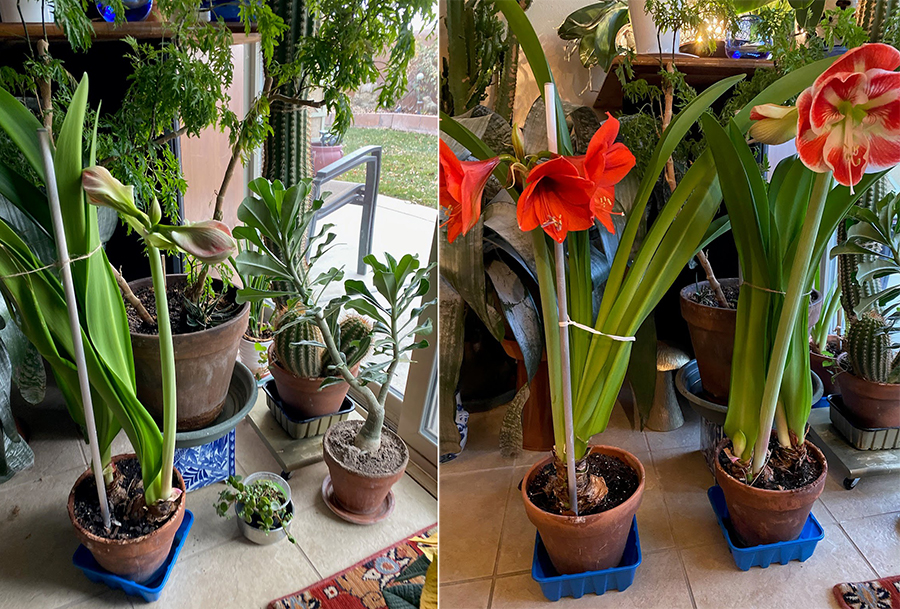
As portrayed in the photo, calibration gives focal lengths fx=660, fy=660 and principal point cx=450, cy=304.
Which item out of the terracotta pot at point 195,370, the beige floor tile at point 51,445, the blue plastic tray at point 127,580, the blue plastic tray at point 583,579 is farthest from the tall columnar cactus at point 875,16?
the beige floor tile at point 51,445

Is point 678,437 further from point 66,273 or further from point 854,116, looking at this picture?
point 66,273

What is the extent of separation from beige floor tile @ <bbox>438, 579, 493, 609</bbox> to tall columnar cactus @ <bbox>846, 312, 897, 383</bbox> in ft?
3.47

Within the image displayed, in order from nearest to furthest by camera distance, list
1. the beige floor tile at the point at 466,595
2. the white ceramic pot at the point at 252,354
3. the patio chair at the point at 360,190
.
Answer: the beige floor tile at the point at 466,595, the patio chair at the point at 360,190, the white ceramic pot at the point at 252,354

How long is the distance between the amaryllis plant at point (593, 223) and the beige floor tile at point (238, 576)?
0.61 metres

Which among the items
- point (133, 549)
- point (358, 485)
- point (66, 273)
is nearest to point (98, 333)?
point (66, 273)

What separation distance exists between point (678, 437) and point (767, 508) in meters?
0.53

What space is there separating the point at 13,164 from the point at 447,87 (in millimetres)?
1084

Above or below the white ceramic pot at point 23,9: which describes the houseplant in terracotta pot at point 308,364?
below

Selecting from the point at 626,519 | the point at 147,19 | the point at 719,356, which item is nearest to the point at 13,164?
the point at 147,19

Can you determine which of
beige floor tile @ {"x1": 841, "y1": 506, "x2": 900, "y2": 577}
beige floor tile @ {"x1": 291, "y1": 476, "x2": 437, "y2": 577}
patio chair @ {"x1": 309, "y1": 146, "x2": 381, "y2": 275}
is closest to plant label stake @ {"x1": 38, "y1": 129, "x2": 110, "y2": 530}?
beige floor tile @ {"x1": 291, "y1": 476, "x2": 437, "y2": 577}

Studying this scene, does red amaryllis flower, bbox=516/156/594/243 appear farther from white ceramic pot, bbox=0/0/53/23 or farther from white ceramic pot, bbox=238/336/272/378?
white ceramic pot, bbox=238/336/272/378

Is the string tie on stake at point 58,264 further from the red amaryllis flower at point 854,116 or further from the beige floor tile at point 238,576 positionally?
the red amaryllis flower at point 854,116

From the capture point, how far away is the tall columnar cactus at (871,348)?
1.59 m

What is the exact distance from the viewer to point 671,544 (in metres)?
1.46
